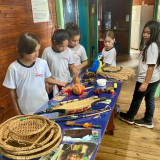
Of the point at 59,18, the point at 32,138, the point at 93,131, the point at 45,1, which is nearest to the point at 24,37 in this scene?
the point at 32,138

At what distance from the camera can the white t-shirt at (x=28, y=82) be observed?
4.37 feet

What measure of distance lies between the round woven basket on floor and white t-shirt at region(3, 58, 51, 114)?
436 mm

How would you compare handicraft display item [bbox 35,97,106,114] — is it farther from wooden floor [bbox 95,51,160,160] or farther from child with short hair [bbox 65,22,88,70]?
child with short hair [bbox 65,22,88,70]

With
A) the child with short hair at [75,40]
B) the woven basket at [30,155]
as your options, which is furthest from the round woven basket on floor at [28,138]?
the child with short hair at [75,40]

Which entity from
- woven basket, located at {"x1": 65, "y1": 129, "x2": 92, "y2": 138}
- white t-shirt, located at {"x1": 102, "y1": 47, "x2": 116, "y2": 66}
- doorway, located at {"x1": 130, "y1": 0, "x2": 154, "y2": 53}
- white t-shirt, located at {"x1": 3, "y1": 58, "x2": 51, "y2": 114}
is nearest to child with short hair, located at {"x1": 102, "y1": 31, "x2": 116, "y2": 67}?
white t-shirt, located at {"x1": 102, "y1": 47, "x2": 116, "y2": 66}

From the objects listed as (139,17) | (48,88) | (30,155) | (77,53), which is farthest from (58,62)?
(139,17)

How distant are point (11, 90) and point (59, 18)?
1.96 meters

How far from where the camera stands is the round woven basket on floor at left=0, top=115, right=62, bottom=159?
2.57 feet

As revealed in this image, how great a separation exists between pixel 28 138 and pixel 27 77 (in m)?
0.59

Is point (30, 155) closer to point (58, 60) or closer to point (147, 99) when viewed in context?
point (58, 60)

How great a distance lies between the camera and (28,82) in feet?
4.63

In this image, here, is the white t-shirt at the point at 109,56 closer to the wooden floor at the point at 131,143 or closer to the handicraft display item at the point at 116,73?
the handicraft display item at the point at 116,73

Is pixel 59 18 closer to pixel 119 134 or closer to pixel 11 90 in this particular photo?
pixel 11 90

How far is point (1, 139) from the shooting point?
2.76 feet
